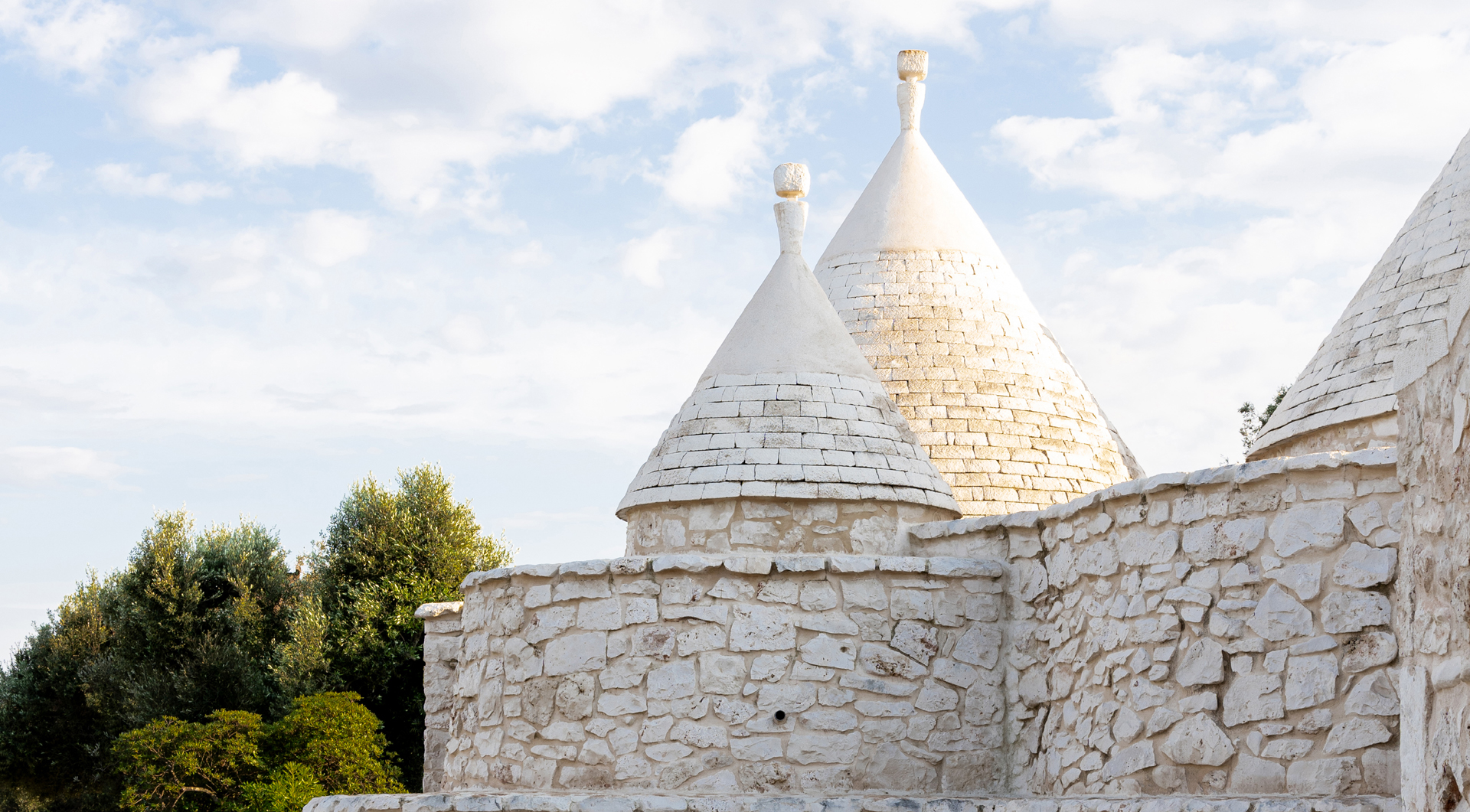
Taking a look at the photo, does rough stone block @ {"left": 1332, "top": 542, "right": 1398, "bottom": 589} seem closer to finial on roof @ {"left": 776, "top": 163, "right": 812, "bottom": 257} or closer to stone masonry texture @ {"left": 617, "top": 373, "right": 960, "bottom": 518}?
stone masonry texture @ {"left": 617, "top": 373, "right": 960, "bottom": 518}

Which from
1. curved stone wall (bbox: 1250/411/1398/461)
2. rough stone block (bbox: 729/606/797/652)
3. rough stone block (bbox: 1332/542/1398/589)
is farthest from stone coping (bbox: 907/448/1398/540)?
curved stone wall (bbox: 1250/411/1398/461)

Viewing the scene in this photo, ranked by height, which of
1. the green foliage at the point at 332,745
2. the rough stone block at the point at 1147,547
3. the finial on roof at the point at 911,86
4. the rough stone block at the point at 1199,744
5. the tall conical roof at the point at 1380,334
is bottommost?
the green foliage at the point at 332,745

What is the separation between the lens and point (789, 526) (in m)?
10.4

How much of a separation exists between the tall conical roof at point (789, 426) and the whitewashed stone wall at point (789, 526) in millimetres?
114

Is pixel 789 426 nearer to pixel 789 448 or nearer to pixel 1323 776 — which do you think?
pixel 789 448

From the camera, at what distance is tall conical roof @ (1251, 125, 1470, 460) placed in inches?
413

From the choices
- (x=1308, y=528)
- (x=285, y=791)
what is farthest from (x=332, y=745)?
(x=1308, y=528)

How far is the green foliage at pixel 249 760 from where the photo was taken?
17.8 metres

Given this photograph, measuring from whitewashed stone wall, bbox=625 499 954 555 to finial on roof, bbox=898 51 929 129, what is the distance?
638cm

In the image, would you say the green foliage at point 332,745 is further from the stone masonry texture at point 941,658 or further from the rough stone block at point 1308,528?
the rough stone block at point 1308,528

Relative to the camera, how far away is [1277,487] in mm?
7469

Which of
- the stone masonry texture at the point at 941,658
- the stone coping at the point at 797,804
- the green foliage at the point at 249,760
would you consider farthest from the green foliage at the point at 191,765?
the stone coping at the point at 797,804

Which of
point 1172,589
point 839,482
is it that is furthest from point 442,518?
point 1172,589

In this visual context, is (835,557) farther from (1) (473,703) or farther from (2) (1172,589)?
(1) (473,703)
